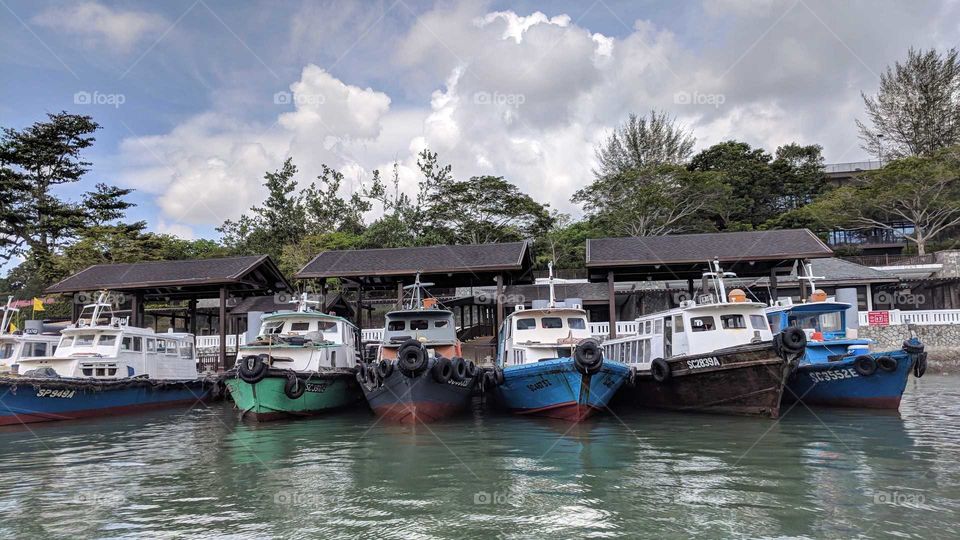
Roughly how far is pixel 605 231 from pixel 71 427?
33220 mm

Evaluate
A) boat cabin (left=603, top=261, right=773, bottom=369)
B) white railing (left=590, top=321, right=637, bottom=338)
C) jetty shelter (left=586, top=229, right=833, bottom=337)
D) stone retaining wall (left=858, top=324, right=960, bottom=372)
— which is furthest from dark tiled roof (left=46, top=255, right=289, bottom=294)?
stone retaining wall (left=858, top=324, right=960, bottom=372)

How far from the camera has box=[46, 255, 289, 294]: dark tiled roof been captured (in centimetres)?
2166

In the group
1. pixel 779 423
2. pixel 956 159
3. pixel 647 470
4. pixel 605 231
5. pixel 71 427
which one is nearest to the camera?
pixel 647 470

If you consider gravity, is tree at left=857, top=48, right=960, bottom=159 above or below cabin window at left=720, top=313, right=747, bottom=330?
above

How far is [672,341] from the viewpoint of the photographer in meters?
14.8

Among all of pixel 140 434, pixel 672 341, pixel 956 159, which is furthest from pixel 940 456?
pixel 956 159

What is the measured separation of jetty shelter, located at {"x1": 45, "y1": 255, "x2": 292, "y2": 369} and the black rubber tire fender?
19.5 metres

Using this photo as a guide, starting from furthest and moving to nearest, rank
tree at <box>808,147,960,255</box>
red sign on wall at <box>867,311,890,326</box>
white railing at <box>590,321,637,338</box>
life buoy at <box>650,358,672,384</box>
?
tree at <box>808,147,960,255</box> < red sign on wall at <box>867,311,890,326</box> < white railing at <box>590,321,637,338</box> < life buoy at <box>650,358,672,384</box>

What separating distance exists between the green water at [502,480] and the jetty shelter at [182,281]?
8.96 m

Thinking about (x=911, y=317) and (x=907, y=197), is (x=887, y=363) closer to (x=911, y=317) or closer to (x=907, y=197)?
(x=911, y=317)

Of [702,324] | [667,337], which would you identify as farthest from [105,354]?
[702,324]

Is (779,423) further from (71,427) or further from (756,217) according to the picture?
(756,217)
